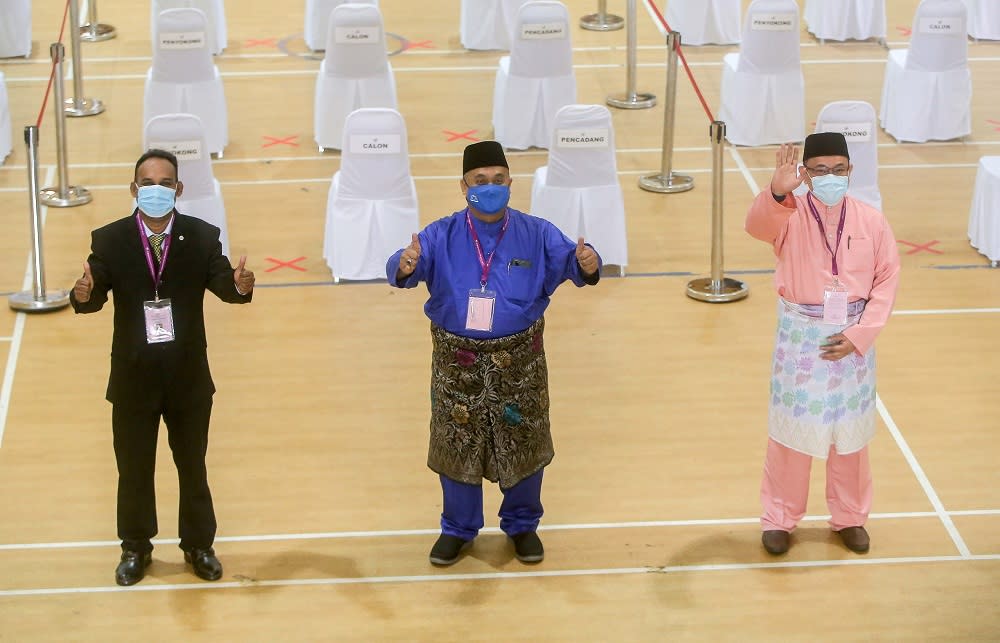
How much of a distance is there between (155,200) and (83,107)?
7458 mm

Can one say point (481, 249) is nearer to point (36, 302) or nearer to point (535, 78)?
point (36, 302)

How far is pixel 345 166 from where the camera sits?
35.0 feet

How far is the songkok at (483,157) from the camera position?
22.0 ft

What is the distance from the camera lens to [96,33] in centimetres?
1530

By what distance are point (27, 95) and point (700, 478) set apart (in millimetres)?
7925

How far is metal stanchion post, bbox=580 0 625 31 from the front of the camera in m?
15.6

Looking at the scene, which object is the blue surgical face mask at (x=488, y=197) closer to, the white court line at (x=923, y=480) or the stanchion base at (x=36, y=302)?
the white court line at (x=923, y=480)

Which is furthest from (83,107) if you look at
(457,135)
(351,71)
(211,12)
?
(457,135)

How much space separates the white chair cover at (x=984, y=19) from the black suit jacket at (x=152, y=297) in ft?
35.0

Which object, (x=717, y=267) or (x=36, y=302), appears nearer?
(x=36, y=302)

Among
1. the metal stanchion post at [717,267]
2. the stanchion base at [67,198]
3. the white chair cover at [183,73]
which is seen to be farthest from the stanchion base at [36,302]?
the metal stanchion post at [717,267]

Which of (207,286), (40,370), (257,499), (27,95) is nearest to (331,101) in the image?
(27,95)

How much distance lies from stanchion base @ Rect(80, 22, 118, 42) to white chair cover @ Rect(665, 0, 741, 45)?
525 centimetres

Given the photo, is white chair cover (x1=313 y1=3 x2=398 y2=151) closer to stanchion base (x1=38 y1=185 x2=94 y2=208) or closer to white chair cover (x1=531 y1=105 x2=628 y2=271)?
stanchion base (x1=38 y1=185 x2=94 y2=208)
